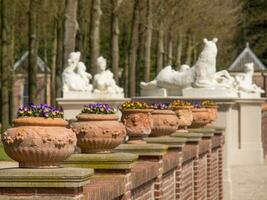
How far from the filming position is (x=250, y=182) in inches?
1013

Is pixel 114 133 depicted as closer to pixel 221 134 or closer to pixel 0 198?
pixel 0 198

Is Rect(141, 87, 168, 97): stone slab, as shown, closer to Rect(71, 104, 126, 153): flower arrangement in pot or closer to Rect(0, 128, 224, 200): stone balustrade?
Rect(0, 128, 224, 200): stone balustrade

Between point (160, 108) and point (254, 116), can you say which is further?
point (254, 116)

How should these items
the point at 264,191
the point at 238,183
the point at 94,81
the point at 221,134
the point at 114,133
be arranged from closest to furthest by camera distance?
the point at 114,133
the point at 221,134
the point at 264,191
the point at 238,183
the point at 94,81

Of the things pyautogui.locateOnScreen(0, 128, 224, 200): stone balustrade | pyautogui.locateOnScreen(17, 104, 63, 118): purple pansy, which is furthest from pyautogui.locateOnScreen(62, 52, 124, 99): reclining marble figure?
pyautogui.locateOnScreen(17, 104, 63, 118): purple pansy

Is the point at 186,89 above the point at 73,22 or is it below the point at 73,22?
below

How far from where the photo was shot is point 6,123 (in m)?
32.5

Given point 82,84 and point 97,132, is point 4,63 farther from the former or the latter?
point 97,132

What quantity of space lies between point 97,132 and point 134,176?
1.76ft

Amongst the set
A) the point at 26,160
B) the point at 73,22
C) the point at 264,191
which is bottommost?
the point at 264,191

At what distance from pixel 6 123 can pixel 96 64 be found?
3388 mm

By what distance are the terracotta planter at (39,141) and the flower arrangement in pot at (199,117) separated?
35.4 feet

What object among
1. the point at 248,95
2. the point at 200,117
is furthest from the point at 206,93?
the point at 200,117

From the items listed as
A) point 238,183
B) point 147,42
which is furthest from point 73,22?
point 147,42
